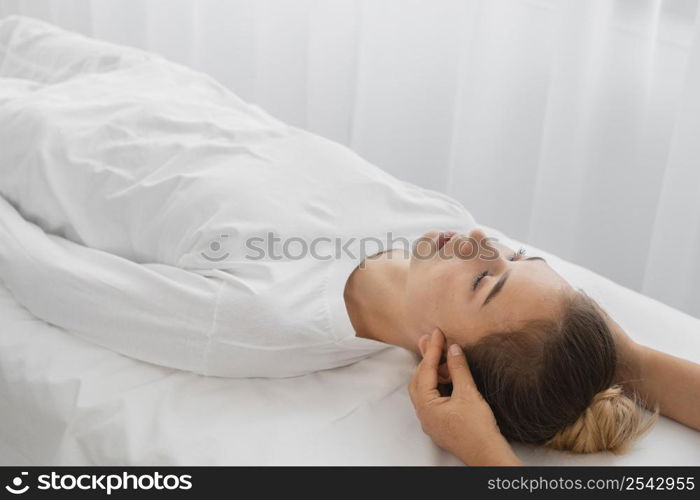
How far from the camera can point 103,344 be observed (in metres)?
1.40

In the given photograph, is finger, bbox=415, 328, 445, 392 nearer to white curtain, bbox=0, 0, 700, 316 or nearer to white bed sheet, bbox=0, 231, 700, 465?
white bed sheet, bbox=0, 231, 700, 465

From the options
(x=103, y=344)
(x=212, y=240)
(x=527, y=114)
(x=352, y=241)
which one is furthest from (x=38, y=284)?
(x=527, y=114)

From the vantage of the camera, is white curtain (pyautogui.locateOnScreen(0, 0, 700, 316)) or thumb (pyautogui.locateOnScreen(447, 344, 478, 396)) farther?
white curtain (pyautogui.locateOnScreen(0, 0, 700, 316))

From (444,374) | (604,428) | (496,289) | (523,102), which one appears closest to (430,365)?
(444,374)

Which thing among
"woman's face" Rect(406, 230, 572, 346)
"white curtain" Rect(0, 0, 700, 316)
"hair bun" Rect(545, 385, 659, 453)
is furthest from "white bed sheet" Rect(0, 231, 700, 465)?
"white curtain" Rect(0, 0, 700, 316)

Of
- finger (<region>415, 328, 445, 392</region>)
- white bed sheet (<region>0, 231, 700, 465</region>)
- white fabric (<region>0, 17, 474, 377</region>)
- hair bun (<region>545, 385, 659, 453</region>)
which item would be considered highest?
white fabric (<region>0, 17, 474, 377</region>)

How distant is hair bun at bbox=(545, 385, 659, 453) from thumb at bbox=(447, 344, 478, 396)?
15 cm

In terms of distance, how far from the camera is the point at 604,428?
1.24m

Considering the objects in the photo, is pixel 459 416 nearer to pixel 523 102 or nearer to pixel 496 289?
pixel 496 289

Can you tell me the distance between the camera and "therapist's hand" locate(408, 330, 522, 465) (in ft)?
3.89

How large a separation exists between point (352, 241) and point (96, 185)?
48 centimetres

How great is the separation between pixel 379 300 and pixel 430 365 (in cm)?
20

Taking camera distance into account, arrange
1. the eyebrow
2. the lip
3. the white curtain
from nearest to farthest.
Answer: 1. the eyebrow
2. the lip
3. the white curtain

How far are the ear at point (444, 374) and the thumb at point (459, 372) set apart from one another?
2 cm
